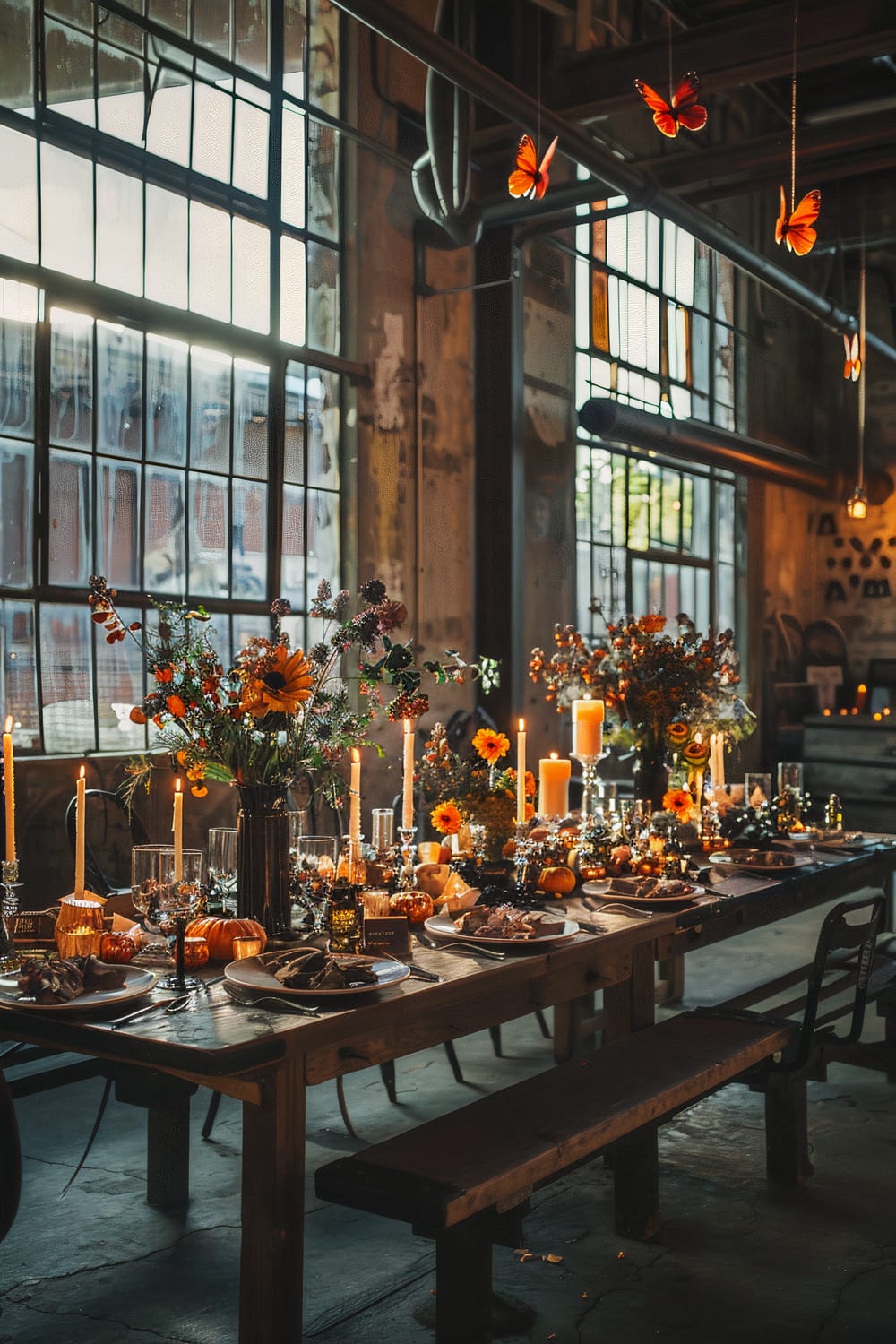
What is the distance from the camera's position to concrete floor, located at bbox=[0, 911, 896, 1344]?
268 cm

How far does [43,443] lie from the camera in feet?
17.0

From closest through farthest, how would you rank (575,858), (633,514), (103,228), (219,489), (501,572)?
(575,858) < (103,228) < (219,489) < (501,572) < (633,514)

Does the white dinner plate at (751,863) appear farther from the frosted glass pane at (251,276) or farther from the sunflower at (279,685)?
the frosted glass pane at (251,276)

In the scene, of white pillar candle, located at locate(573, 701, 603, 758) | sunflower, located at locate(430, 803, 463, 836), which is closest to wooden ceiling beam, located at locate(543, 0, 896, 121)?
white pillar candle, located at locate(573, 701, 603, 758)

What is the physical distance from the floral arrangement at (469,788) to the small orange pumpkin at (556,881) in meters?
0.17

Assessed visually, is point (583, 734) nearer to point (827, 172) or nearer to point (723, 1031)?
point (723, 1031)

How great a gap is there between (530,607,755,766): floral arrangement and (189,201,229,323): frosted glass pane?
2651 mm

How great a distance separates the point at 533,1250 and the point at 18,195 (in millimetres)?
4208

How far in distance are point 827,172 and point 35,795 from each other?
6.14 metres

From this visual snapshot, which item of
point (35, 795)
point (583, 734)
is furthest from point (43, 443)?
point (583, 734)

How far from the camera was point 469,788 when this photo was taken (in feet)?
12.0

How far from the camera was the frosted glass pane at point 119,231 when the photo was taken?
541 cm

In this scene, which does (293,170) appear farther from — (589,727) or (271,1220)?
(271,1220)

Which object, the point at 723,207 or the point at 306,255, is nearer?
the point at 306,255
